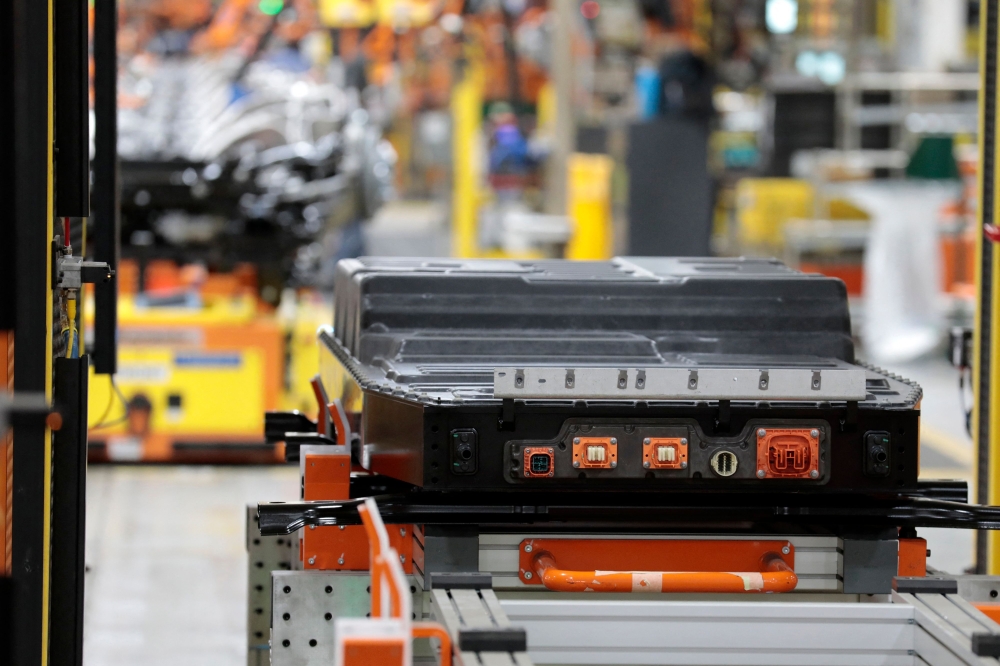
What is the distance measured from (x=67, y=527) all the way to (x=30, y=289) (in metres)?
0.60

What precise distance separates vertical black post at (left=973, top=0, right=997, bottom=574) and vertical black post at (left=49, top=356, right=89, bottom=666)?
256cm

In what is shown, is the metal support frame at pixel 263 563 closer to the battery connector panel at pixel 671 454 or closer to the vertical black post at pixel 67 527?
the vertical black post at pixel 67 527

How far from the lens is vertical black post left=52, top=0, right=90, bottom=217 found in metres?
3.11

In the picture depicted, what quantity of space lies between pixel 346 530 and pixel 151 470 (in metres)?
5.14

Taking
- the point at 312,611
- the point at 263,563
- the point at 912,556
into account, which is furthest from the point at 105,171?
the point at 912,556

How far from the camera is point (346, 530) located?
308cm

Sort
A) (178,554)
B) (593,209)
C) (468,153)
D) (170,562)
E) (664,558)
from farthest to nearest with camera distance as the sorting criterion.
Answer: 1. (468,153)
2. (593,209)
3. (178,554)
4. (170,562)
5. (664,558)

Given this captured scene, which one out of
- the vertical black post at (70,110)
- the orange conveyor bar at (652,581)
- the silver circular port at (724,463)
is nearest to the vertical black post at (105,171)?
the vertical black post at (70,110)

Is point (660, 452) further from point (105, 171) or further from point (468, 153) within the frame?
point (468, 153)

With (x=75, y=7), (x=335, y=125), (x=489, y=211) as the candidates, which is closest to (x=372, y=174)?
(x=335, y=125)

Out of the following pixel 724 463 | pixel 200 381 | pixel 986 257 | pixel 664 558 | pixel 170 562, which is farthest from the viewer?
pixel 200 381

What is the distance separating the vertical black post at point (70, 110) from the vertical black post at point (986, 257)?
255 cm

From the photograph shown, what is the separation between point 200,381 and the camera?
26.1 feet

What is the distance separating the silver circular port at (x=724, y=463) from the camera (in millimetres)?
2906
